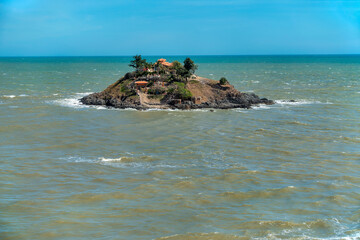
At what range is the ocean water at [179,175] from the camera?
26.1 meters

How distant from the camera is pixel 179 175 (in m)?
35.8

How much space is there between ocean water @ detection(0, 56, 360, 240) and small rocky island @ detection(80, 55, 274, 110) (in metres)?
6.71

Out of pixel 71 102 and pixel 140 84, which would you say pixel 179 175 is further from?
pixel 71 102

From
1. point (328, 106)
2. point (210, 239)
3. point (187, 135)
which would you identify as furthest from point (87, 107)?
point (210, 239)

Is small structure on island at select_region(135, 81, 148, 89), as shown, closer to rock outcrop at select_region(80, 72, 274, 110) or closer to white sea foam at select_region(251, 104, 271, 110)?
rock outcrop at select_region(80, 72, 274, 110)

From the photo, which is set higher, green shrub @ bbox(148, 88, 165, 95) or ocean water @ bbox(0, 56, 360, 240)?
green shrub @ bbox(148, 88, 165, 95)

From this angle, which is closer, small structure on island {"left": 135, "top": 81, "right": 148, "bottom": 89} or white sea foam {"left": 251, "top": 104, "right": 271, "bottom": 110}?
white sea foam {"left": 251, "top": 104, "right": 271, "bottom": 110}

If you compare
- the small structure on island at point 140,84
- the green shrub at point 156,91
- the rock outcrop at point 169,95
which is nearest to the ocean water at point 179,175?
the rock outcrop at point 169,95

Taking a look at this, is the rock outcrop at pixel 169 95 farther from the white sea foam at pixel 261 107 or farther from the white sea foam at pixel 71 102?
the white sea foam at pixel 71 102

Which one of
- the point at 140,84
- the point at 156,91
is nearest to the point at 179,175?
the point at 156,91

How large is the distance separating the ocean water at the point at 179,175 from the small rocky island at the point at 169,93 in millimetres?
6707

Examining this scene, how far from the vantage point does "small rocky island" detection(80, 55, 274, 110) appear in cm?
7250

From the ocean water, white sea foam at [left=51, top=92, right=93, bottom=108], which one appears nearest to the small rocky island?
white sea foam at [left=51, top=92, right=93, bottom=108]

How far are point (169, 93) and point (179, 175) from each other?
130ft
